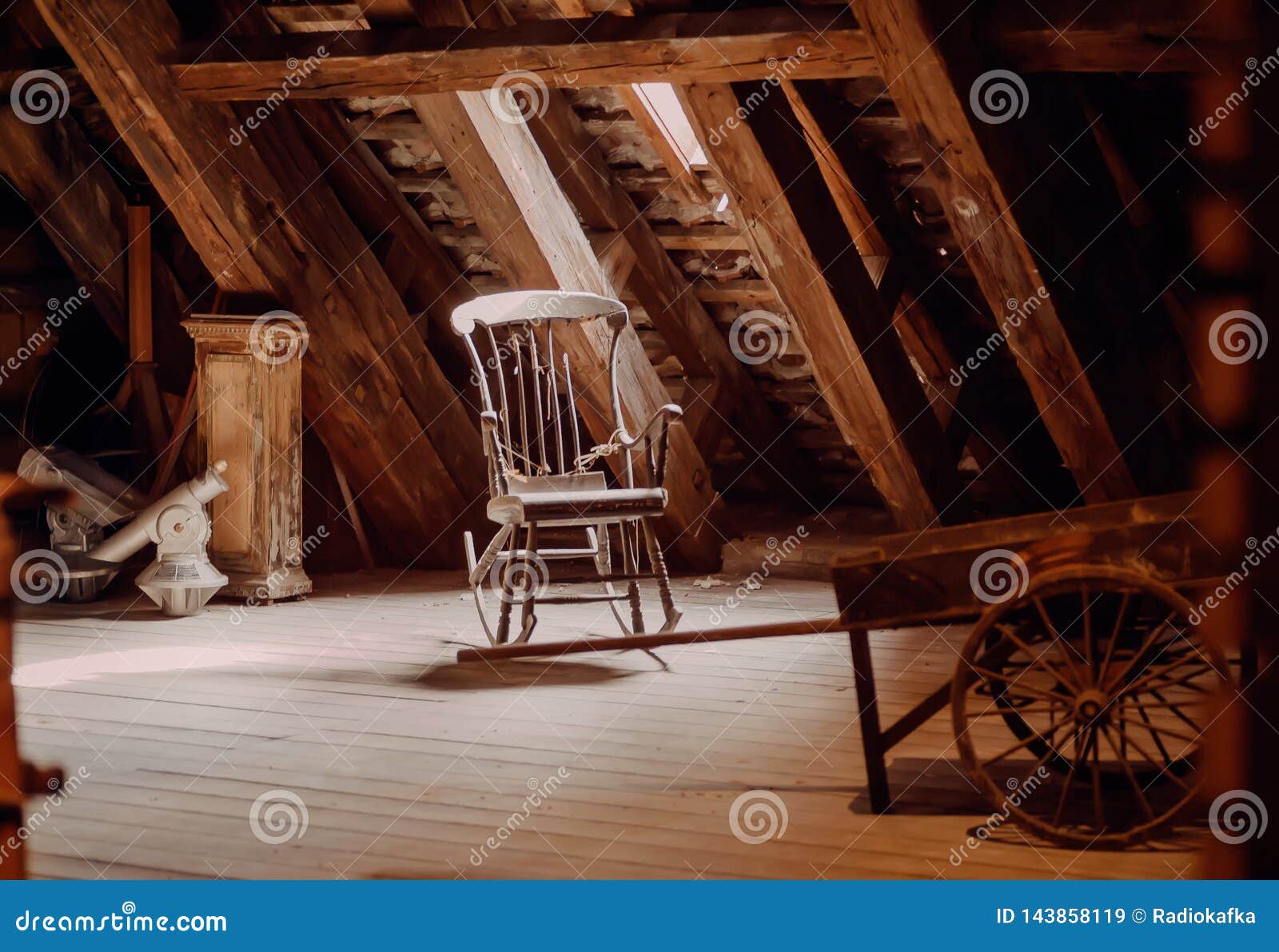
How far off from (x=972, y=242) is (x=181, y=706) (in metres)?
2.30

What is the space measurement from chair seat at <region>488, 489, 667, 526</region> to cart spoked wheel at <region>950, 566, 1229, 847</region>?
124cm

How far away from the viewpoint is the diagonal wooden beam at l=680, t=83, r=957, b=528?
12.5 feet

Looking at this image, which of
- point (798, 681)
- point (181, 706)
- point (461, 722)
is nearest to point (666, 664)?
point (798, 681)

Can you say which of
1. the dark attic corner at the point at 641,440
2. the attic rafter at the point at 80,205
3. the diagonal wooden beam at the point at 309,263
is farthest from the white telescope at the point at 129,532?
the attic rafter at the point at 80,205

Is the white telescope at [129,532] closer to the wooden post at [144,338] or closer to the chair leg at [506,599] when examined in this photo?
the wooden post at [144,338]

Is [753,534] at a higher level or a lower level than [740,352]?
lower

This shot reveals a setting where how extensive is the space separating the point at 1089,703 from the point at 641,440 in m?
2.31

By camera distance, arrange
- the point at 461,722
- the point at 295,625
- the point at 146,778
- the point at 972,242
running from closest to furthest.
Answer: the point at 146,778 → the point at 461,722 → the point at 972,242 → the point at 295,625

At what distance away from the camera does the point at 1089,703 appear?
2350 millimetres

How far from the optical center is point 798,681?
12.2ft

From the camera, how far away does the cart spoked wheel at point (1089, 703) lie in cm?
232

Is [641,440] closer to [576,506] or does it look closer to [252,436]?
[576,506]

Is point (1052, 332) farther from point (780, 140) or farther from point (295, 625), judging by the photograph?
point (295, 625)

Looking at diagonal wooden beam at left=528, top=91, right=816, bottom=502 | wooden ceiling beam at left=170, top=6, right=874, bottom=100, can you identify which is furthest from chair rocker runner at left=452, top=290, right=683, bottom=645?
wooden ceiling beam at left=170, top=6, right=874, bottom=100
